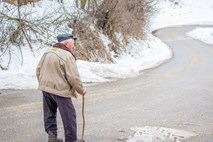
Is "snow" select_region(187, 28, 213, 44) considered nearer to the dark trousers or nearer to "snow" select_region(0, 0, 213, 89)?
"snow" select_region(0, 0, 213, 89)

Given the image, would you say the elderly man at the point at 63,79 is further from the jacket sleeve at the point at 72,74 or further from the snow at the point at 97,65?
the snow at the point at 97,65

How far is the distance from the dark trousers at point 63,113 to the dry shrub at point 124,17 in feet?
48.6

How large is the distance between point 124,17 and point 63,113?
1763 cm

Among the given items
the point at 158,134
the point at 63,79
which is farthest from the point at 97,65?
the point at 63,79

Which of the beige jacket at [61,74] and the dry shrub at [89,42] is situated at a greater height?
the beige jacket at [61,74]

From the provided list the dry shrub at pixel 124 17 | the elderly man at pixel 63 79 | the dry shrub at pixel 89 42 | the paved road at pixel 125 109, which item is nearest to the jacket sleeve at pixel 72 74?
the elderly man at pixel 63 79

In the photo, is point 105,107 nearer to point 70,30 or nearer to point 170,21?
point 70,30

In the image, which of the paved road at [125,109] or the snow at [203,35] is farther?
the snow at [203,35]

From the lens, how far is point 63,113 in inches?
224

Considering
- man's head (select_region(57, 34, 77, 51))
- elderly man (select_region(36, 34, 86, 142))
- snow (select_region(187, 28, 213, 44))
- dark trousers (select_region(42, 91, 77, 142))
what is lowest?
snow (select_region(187, 28, 213, 44))

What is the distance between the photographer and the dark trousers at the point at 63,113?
567cm

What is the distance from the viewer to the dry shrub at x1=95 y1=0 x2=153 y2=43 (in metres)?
20.7

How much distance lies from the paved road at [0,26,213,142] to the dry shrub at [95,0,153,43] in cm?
789

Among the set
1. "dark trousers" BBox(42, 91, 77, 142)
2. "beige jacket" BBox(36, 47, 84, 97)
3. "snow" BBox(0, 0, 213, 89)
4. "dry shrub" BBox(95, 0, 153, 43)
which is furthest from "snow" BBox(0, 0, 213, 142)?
"beige jacket" BBox(36, 47, 84, 97)
